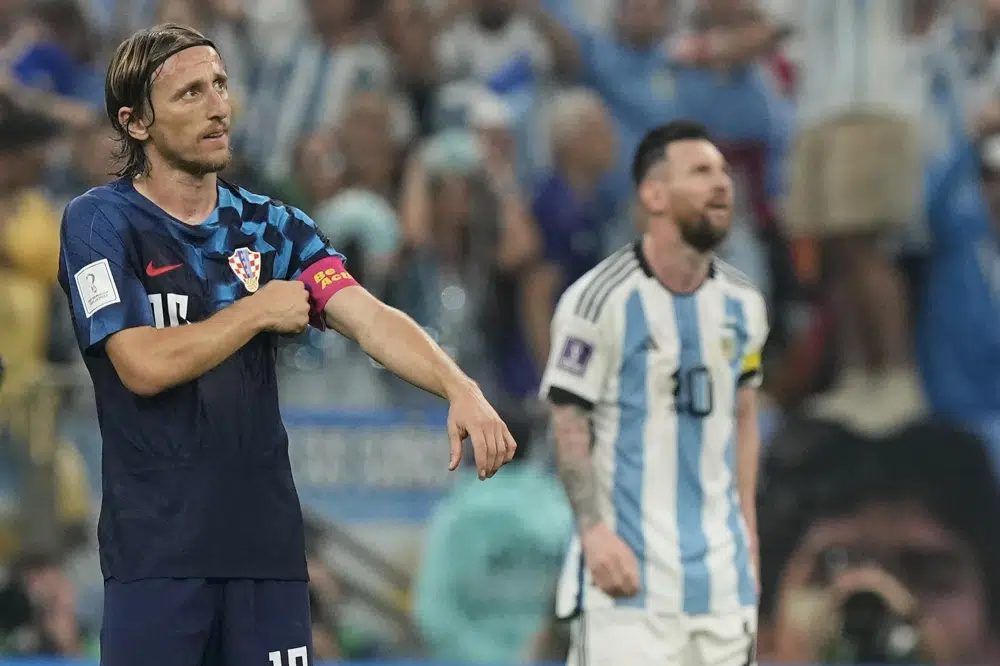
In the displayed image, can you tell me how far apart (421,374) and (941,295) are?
6167 mm

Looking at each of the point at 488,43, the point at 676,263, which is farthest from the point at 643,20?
the point at 676,263

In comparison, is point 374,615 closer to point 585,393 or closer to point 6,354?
point 6,354

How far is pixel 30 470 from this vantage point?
848 centimetres

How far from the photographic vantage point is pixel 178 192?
11.2 feet

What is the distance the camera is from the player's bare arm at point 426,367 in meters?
3.08

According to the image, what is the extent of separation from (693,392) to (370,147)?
4.61 meters

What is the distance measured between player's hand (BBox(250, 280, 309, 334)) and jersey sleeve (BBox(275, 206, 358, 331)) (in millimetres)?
128

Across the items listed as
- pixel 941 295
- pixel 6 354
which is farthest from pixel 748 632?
pixel 6 354

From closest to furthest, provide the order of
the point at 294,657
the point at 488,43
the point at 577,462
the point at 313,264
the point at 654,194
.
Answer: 1. the point at 294,657
2. the point at 313,264
3. the point at 577,462
4. the point at 654,194
5. the point at 488,43

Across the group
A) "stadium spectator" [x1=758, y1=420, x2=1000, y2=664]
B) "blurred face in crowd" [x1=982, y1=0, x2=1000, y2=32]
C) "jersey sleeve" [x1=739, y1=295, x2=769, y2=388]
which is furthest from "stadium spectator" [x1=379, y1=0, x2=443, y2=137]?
"jersey sleeve" [x1=739, y1=295, x2=769, y2=388]

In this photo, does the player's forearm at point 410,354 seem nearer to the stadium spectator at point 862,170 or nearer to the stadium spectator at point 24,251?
the stadium spectator at point 24,251

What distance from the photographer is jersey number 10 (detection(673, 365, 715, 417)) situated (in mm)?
5082

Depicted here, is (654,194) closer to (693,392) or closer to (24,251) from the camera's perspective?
(693,392)

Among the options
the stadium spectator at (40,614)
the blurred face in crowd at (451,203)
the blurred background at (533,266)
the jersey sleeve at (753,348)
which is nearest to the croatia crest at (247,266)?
the jersey sleeve at (753,348)
